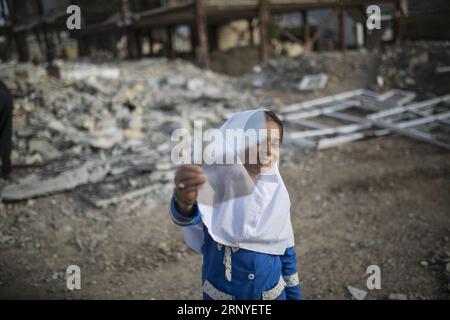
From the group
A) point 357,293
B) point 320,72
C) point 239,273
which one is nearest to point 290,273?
point 239,273

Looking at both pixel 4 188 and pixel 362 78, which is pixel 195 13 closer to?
pixel 362 78

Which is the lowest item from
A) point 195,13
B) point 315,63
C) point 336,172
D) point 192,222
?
point 336,172

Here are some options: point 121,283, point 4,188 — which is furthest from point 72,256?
point 4,188

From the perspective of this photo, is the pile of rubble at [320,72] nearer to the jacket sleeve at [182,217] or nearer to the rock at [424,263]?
the rock at [424,263]

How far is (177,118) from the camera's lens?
8266 mm

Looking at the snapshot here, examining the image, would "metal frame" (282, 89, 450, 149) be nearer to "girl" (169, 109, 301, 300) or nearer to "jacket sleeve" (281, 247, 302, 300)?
"jacket sleeve" (281, 247, 302, 300)

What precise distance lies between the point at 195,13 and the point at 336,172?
9.48m

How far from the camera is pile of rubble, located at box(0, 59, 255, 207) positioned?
5438mm

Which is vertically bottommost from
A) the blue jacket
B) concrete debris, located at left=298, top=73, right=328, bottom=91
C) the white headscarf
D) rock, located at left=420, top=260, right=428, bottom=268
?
rock, located at left=420, top=260, right=428, bottom=268

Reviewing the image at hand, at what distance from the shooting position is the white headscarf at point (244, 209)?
158cm

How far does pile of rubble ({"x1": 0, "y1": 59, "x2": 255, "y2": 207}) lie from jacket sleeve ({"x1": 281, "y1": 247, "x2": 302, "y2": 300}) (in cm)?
364

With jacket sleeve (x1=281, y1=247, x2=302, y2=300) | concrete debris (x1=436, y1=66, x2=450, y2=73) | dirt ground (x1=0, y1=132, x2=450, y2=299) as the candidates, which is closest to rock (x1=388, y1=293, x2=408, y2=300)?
dirt ground (x1=0, y1=132, x2=450, y2=299)

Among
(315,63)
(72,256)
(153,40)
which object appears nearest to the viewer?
(72,256)

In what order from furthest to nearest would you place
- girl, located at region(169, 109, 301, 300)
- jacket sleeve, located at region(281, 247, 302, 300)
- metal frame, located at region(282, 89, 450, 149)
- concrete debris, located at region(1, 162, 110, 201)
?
metal frame, located at region(282, 89, 450, 149)
concrete debris, located at region(1, 162, 110, 201)
jacket sleeve, located at region(281, 247, 302, 300)
girl, located at region(169, 109, 301, 300)
